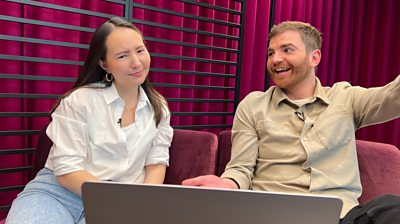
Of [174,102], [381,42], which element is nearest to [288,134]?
[174,102]

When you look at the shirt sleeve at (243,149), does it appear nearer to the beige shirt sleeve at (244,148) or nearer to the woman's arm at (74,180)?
the beige shirt sleeve at (244,148)

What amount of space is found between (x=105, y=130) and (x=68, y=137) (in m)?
0.14

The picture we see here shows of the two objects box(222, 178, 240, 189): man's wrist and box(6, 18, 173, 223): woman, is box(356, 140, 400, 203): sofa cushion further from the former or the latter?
box(6, 18, 173, 223): woman

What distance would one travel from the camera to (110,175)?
4.87 feet

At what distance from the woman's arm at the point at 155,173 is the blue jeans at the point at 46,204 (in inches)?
11.5

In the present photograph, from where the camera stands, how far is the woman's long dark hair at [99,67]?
5.09ft

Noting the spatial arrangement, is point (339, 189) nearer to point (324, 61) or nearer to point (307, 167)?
point (307, 167)

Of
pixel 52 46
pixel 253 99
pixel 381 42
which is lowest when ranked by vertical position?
pixel 253 99

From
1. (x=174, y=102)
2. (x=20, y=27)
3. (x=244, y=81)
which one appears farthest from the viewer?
(x=244, y=81)

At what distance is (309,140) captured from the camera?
154 cm

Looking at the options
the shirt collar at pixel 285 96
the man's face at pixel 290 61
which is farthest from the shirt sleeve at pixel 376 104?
the man's face at pixel 290 61

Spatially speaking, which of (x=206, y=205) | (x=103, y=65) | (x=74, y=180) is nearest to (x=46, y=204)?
(x=74, y=180)

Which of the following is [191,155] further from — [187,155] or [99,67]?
[99,67]

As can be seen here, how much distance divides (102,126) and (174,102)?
1.08 m
